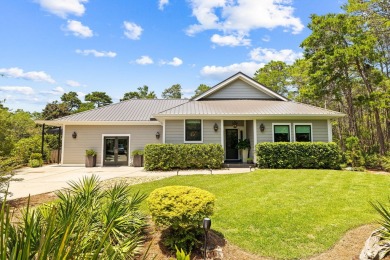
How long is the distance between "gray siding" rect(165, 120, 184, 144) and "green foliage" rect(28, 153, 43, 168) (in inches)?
389

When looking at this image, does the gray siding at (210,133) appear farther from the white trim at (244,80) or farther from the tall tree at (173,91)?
the tall tree at (173,91)

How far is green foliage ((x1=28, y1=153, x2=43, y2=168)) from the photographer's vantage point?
16.2m

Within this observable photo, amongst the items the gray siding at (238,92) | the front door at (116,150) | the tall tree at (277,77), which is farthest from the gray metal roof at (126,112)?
the tall tree at (277,77)

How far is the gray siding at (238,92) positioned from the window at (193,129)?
3.70 metres

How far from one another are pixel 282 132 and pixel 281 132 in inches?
2.7

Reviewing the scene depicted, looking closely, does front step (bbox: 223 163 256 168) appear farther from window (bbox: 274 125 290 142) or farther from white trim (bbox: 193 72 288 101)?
white trim (bbox: 193 72 288 101)

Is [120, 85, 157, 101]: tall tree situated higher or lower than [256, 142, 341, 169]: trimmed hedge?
higher

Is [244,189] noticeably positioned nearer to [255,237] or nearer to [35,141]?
[255,237]

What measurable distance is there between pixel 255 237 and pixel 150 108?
53.5ft

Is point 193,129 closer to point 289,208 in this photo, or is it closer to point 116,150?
point 116,150

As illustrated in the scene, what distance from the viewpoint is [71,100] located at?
47.7m

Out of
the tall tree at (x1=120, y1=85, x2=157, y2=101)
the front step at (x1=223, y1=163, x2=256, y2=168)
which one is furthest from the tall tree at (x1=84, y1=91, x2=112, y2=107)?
the front step at (x1=223, y1=163, x2=256, y2=168)

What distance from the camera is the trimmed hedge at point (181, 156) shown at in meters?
13.3

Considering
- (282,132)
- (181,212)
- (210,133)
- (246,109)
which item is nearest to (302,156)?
(282,132)
